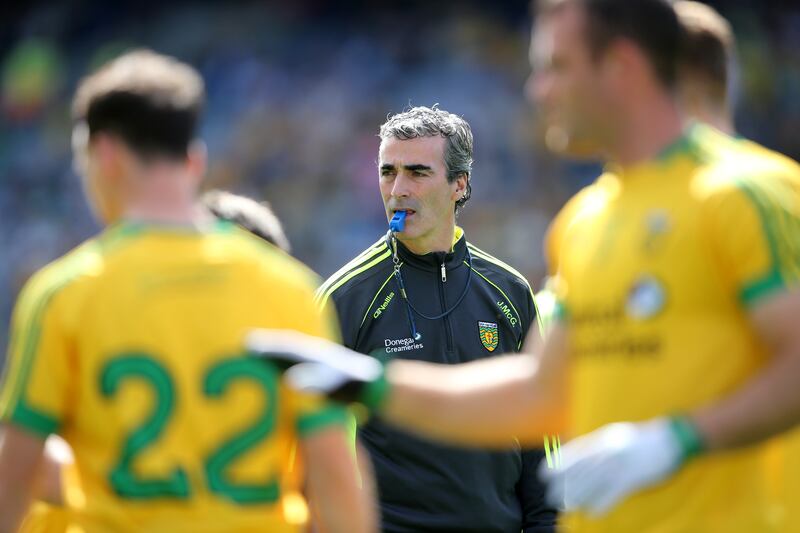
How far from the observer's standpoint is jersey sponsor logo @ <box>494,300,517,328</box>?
5891 mm

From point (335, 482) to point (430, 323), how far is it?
2573 mm

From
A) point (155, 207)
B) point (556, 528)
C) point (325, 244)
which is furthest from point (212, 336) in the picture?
point (325, 244)

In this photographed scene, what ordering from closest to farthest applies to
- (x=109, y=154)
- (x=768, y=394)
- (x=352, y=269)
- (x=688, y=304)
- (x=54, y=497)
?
(x=768, y=394)
(x=688, y=304)
(x=109, y=154)
(x=54, y=497)
(x=352, y=269)

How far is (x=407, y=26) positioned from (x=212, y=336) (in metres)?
15.0

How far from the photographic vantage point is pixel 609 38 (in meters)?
3.04

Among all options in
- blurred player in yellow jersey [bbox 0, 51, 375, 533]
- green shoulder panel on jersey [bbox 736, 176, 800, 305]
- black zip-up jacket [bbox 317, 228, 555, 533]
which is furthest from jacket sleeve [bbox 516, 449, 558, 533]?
green shoulder panel on jersey [bbox 736, 176, 800, 305]

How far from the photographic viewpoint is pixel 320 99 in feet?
56.6

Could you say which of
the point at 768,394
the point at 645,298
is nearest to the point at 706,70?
the point at 645,298

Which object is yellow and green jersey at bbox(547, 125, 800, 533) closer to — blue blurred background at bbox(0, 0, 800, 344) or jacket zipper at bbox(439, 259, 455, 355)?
jacket zipper at bbox(439, 259, 455, 355)

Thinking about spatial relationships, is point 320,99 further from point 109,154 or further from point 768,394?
point 768,394

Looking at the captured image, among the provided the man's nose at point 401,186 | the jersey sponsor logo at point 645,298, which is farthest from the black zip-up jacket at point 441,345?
the jersey sponsor logo at point 645,298

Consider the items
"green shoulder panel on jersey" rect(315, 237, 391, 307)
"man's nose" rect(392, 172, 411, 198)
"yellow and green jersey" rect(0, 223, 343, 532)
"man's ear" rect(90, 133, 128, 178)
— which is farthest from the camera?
"man's nose" rect(392, 172, 411, 198)

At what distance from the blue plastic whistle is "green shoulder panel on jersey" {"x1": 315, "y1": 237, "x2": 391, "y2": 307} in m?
0.12

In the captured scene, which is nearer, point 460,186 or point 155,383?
point 155,383
